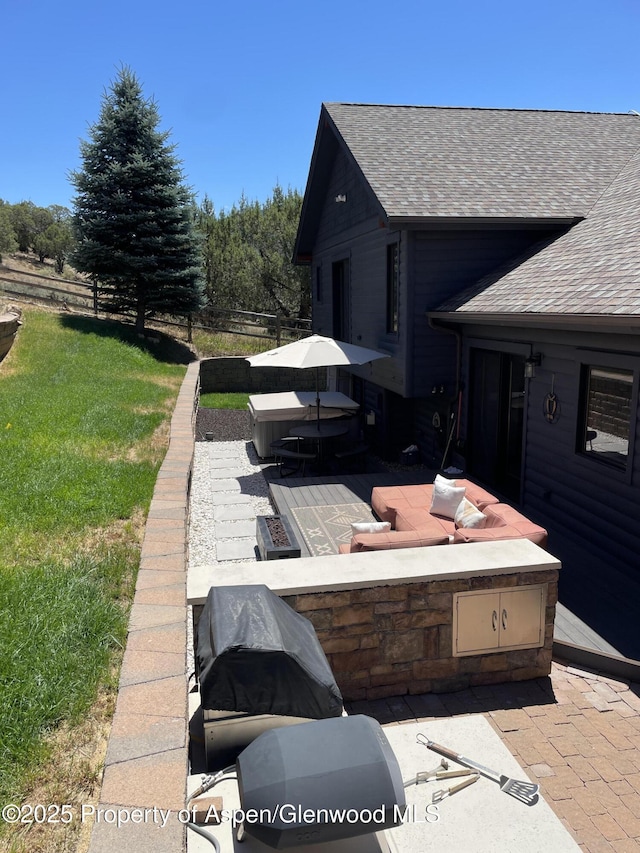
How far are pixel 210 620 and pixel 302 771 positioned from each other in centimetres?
101

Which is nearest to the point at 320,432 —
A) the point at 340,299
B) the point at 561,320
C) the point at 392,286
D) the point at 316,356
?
the point at 316,356

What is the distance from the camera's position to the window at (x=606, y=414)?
20.4 feet

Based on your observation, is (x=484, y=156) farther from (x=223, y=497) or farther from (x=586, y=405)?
(x=223, y=497)

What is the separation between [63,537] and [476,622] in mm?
3278

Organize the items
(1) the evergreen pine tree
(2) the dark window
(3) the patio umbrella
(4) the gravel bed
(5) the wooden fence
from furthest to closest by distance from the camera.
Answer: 1. (5) the wooden fence
2. (1) the evergreen pine tree
3. (2) the dark window
4. (4) the gravel bed
5. (3) the patio umbrella

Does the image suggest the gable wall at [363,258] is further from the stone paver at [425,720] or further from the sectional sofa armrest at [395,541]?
the stone paver at [425,720]

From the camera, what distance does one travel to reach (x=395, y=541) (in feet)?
17.8

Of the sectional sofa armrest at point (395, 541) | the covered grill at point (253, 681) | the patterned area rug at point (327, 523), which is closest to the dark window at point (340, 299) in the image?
the patterned area rug at point (327, 523)

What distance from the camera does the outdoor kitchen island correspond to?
161 inches

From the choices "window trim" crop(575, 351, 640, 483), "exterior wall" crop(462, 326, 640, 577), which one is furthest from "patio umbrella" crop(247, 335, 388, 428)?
"window trim" crop(575, 351, 640, 483)

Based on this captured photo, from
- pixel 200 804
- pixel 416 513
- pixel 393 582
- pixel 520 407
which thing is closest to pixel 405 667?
pixel 393 582

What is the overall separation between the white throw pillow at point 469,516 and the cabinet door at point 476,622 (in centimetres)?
188

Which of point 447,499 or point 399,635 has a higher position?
point 447,499

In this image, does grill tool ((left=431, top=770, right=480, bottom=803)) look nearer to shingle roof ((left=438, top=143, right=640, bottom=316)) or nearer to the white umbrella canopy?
shingle roof ((left=438, top=143, right=640, bottom=316))
